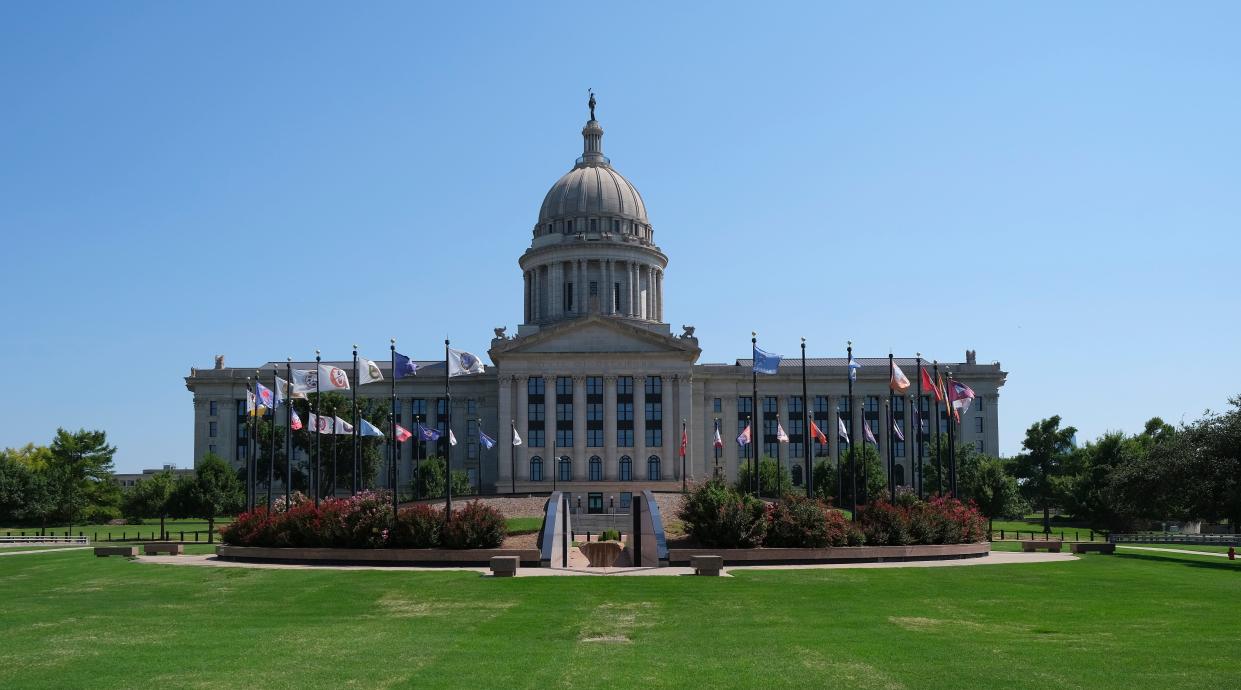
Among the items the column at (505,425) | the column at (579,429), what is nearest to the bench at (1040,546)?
the column at (579,429)

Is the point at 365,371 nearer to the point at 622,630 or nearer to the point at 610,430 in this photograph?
the point at 622,630

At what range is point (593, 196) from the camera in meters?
132

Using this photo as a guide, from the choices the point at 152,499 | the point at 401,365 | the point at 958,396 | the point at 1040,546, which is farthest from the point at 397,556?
the point at 152,499

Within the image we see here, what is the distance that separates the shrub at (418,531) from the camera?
1804 inches

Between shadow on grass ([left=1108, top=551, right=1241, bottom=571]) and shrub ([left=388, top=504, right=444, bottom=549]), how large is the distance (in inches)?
1156

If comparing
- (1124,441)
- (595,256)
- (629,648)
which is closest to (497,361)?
(595,256)

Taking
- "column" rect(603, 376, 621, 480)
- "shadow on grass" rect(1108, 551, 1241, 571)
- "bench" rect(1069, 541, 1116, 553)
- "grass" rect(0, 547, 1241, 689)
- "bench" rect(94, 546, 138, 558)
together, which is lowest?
"shadow on grass" rect(1108, 551, 1241, 571)

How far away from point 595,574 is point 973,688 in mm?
21332

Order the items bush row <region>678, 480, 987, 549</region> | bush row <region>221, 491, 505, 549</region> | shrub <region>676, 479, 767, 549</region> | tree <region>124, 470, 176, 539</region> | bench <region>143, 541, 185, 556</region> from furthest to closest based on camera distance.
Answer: tree <region>124, 470, 176, 539</region> < bench <region>143, 541, 185, 556</region> < bush row <region>221, 491, 505, 549</region> < bush row <region>678, 480, 987, 549</region> < shrub <region>676, 479, 767, 549</region>

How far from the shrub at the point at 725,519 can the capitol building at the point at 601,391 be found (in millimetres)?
57578

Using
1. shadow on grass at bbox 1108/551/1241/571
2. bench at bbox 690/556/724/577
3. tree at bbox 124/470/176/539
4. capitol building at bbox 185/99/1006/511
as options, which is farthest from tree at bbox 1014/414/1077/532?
bench at bbox 690/556/724/577

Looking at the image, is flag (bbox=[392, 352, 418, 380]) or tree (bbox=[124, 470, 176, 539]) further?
tree (bbox=[124, 470, 176, 539])

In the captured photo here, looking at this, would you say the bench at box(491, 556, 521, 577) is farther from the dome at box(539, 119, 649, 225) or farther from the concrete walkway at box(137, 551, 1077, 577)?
the dome at box(539, 119, 649, 225)

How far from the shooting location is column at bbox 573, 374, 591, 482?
111 meters
